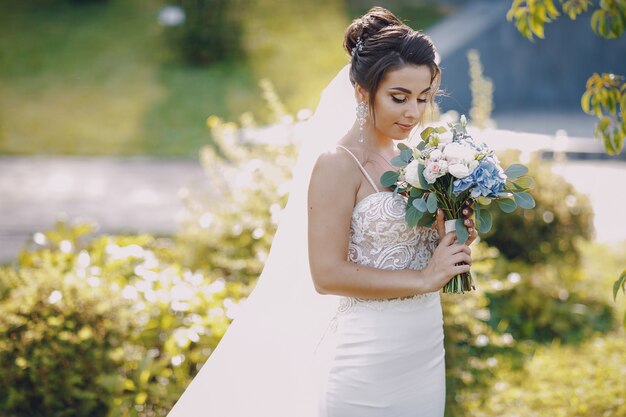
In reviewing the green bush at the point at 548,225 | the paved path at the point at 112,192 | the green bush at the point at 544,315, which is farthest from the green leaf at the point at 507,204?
the paved path at the point at 112,192

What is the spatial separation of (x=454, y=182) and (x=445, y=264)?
27 centimetres

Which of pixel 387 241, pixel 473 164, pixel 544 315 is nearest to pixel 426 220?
pixel 387 241

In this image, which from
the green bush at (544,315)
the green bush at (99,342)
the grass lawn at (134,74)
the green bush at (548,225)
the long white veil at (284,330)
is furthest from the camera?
the grass lawn at (134,74)

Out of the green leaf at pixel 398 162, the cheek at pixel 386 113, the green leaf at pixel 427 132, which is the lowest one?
the green leaf at pixel 398 162

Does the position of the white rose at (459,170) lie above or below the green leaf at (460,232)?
above

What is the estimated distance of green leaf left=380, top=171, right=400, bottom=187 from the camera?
2.80 metres

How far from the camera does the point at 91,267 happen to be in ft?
16.3

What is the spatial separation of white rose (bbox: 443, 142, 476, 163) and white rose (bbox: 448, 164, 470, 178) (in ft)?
0.11

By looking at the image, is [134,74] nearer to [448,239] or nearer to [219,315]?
[219,315]

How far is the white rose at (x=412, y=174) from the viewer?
2.73 metres

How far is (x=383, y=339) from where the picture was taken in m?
2.90

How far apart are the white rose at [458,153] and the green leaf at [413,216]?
0.64ft

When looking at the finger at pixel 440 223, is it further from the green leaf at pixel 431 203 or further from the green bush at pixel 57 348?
the green bush at pixel 57 348

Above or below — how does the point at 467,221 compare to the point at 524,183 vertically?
below
